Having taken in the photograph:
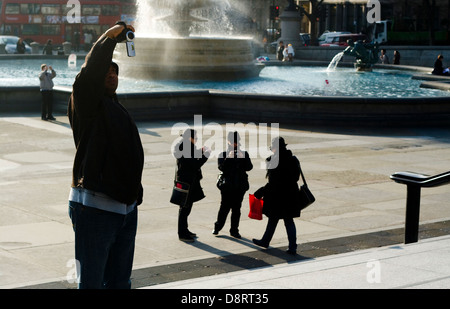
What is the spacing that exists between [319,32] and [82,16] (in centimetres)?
2935

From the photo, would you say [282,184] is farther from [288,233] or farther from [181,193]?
[181,193]

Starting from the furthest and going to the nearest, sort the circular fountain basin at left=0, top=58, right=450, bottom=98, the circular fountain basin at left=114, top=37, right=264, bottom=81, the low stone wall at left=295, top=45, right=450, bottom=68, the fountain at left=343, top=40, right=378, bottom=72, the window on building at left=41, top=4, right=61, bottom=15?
the window on building at left=41, top=4, right=61, bottom=15
the low stone wall at left=295, top=45, right=450, bottom=68
the fountain at left=343, top=40, right=378, bottom=72
the circular fountain basin at left=114, top=37, right=264, bottom=81
the circular fountain basin at left=0, top=58, right=450, bottom=98

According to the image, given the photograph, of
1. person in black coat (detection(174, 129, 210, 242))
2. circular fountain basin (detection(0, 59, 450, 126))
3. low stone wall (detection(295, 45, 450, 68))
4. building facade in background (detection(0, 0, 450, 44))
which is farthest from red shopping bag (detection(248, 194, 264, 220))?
building facade in background (detection(0, 0, 450, 44))

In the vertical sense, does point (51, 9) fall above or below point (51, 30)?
above

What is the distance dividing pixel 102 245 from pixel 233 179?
497 cm

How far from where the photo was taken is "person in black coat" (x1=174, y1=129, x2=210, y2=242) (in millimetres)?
9609

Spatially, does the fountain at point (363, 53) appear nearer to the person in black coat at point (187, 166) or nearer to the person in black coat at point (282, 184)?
the person in black coat at point (187, 166)

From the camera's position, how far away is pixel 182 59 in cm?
3009

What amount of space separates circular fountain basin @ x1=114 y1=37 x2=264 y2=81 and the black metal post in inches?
838

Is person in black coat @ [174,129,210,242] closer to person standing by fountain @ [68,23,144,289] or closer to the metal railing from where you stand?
the metal railing

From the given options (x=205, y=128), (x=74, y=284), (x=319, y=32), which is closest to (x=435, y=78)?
(x=205, y=128)

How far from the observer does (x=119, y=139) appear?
491cm

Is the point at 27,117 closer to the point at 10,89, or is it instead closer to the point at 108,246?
the point at 10,89

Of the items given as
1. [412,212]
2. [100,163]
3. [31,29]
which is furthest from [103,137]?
[31,29]
